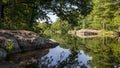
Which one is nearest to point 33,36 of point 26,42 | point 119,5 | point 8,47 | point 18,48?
point 26,42

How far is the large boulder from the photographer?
17581 millimetres

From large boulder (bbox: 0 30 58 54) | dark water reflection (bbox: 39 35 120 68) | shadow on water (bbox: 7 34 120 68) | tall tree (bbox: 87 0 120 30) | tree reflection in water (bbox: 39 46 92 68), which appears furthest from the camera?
tall tree (bbox: 87 0 120 30)

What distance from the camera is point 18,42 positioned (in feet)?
65.6

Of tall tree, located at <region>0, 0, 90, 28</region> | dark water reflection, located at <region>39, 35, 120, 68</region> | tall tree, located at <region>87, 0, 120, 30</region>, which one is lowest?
tall tree, located at <region>87, 0, 120, 30</region>

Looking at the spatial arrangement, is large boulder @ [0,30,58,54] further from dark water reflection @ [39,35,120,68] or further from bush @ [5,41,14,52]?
dark water reflection @ [39,35,120,68]

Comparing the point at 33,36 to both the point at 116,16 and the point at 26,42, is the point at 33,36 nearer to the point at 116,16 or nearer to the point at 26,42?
the point at 26,42

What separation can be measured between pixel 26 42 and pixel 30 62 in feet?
19.0

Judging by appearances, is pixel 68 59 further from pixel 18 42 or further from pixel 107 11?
pixel 107 11

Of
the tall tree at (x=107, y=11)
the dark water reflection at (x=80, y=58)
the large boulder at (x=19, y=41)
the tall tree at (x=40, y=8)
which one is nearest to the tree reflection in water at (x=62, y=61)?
the dark water reflection at (x=80, y=58)

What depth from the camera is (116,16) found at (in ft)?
179

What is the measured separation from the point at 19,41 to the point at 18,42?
192mm

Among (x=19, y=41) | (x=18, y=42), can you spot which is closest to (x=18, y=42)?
(x=18, y=42)

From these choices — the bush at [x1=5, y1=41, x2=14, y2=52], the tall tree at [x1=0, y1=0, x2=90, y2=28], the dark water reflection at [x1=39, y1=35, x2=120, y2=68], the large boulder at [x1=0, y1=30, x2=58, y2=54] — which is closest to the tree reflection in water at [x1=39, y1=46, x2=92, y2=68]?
the dark water reflection at [x1=39, y1=35, x2=120, y2=68]

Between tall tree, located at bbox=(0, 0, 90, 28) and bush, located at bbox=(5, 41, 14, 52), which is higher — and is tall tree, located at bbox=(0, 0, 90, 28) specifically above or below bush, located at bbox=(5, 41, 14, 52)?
above
